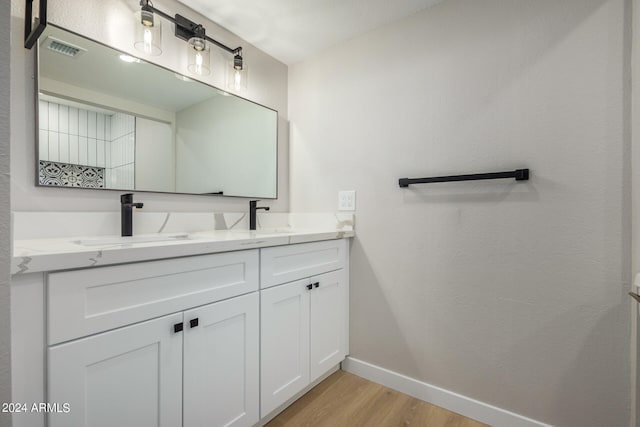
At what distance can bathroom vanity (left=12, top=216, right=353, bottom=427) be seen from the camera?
28.4 inches

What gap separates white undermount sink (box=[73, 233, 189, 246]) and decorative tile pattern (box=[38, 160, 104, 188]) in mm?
245

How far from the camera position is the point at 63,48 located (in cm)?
117

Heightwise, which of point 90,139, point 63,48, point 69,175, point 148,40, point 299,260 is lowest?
point 299,260

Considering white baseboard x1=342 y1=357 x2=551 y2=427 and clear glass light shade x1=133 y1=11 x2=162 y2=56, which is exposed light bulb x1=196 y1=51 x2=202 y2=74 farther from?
white baseboard x1=342 y1=357 x2=551 y2=427

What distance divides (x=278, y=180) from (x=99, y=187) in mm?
1056

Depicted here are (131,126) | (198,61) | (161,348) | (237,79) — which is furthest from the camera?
(237,79)

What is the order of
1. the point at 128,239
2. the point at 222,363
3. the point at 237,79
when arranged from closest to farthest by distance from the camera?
the point at 222,363, the point at 128,239, the point at 237,79

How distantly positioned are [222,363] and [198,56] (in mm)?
1499

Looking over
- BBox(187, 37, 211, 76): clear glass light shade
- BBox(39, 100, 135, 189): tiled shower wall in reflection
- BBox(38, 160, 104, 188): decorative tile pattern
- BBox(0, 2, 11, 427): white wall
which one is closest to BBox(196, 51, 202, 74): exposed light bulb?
BBox(187, 37, 211, 76): clear glass light shade

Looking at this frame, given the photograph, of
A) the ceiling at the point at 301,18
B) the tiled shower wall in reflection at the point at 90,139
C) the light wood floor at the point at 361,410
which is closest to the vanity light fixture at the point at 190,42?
the ceiling at the point at 301,18

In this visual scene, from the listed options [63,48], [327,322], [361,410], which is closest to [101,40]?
[63,48]

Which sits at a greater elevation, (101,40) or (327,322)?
(101,40)

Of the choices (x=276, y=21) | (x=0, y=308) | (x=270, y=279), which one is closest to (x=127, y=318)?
(x=0, y=308)

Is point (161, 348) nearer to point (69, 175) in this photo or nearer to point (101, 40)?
point (69, 175)
